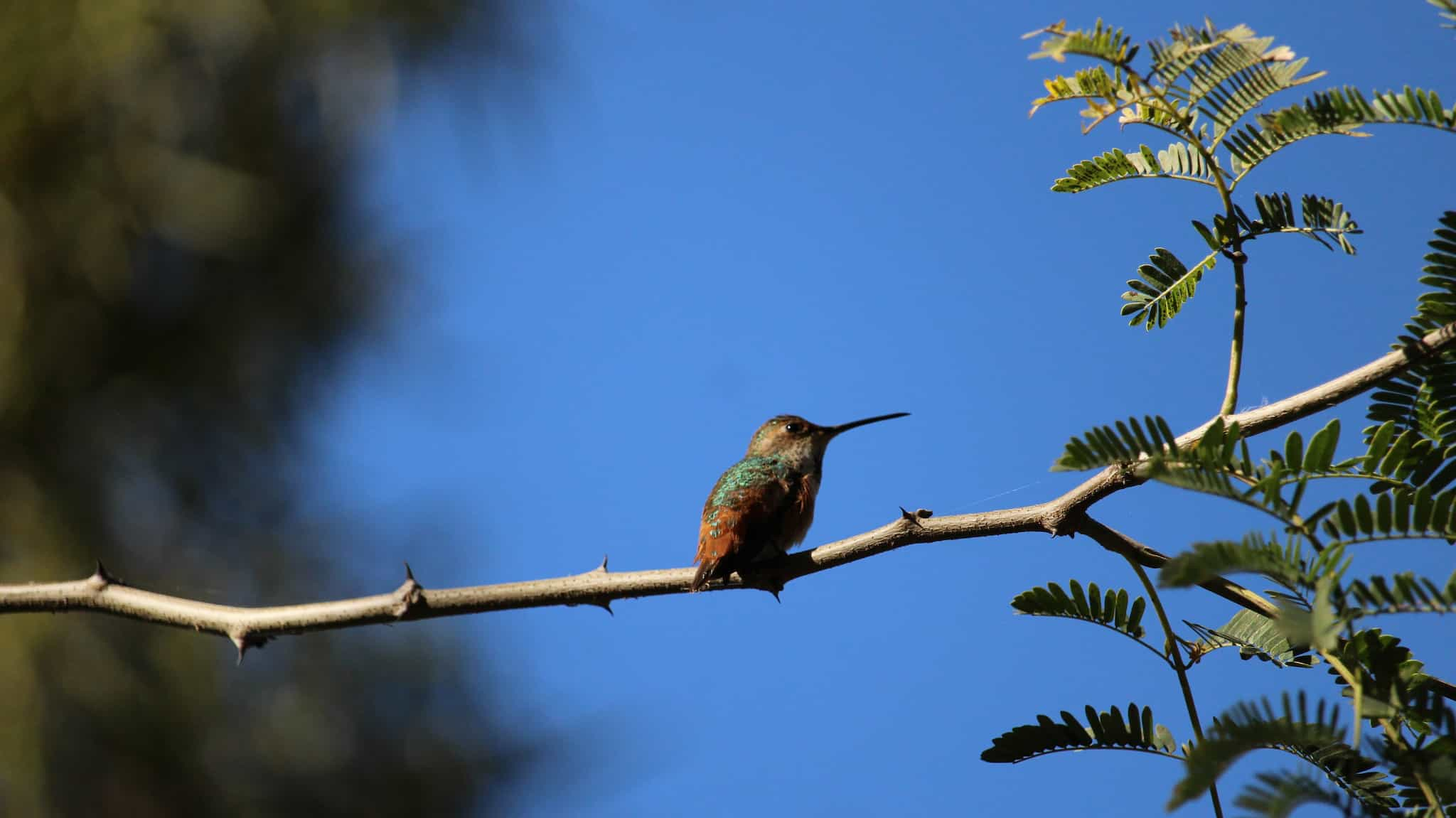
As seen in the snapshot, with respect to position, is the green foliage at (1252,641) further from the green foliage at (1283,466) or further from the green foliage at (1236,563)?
the green foliage at (1236,563)

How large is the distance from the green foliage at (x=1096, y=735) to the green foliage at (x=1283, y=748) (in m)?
0.37

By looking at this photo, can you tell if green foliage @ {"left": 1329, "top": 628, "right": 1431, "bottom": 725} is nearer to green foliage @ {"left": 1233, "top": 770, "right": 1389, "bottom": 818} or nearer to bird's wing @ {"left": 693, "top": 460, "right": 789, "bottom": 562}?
green foliage @ {"left": 1233, "top": 770, "right": 1389, "bottom": 818}

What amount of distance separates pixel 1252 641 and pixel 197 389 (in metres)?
10.4

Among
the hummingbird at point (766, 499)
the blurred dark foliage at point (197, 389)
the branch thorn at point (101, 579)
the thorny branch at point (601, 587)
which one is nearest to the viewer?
the thorny branch at point (601, 587)

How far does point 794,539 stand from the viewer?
16.4 feet

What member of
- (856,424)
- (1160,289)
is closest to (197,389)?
(856,424)

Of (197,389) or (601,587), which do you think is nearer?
(601,587)

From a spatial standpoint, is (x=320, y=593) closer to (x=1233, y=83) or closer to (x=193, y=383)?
(x=193, y=383)

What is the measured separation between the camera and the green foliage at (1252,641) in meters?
2.87

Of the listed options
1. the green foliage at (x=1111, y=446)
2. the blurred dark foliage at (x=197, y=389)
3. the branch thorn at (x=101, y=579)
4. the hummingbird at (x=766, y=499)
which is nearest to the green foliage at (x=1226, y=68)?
the green foliage at (x=1111, y=446)

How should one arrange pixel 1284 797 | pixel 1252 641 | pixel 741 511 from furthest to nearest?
pixel 741 511
pixel 1252 641
pixel 1284 797

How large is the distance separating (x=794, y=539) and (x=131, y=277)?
842 cm

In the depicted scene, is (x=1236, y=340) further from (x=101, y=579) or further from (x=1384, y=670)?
(x=101, y=579)

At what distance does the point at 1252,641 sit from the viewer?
9.70 ft
